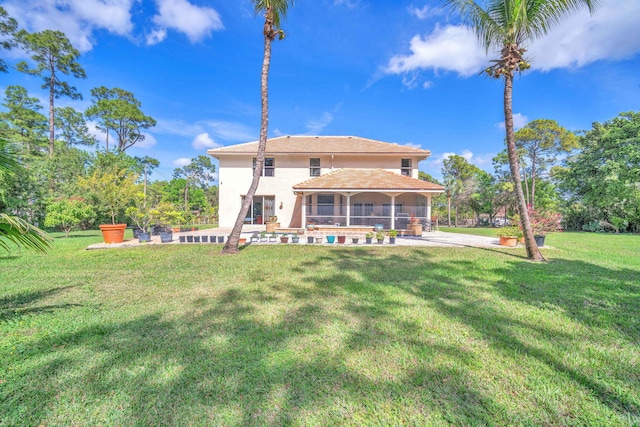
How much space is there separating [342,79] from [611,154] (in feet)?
72.9

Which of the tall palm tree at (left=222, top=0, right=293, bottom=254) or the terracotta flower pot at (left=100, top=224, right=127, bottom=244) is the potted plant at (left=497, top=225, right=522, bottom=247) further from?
the terracotta flower pot at (left=100, top=224, right=127, bottom=244)

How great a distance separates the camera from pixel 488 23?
7.78 metres

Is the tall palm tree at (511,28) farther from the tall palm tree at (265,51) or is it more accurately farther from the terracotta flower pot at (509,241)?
the tall palm tree at (265,51)

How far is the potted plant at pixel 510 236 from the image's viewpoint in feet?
34.2

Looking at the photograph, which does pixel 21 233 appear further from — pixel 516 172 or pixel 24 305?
pixel 516 172

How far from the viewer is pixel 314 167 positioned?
19141 mm

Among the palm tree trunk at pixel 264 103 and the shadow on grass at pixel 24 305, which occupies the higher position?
the palm tree trunk at pixel 264 103

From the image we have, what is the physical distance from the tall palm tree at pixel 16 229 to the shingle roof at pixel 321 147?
15.8m

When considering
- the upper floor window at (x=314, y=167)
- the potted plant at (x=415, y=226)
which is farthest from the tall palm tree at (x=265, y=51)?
the upper floor window at (x=314, y=167)

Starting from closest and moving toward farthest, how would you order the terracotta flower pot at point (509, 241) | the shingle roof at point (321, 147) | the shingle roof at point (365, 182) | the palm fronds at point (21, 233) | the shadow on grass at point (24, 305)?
the palm fronds at point (21, 233), the shadow on grass at point (24, 305), the terracotta flower pot at point (509, 241), the shingle roof at point (365, 182), the shingle roof at point (321, 147)

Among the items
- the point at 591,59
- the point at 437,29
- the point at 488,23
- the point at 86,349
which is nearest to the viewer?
the point at 86,349

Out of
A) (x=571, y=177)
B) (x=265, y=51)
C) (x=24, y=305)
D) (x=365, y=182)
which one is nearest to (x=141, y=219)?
(x=24, y=305)

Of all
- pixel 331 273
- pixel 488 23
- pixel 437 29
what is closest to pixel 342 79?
pixel 437 29

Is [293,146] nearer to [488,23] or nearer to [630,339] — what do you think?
[488,23]
